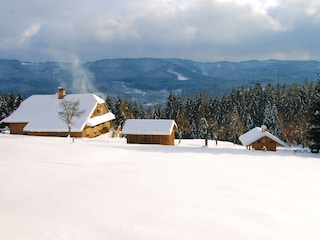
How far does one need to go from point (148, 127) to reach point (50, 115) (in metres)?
14.9

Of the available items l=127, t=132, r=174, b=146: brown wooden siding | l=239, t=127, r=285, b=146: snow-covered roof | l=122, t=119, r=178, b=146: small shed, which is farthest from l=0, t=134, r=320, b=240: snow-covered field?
l=127, t=132, r=174, b=146: brown wooden siding

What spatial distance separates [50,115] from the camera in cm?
4328

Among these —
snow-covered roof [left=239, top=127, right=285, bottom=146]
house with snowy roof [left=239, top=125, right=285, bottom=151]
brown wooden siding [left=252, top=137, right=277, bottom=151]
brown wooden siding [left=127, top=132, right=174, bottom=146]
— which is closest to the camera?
snow-covered roof [left=239, top=127, right=285, bottom=146]

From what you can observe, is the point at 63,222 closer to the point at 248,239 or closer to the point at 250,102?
the point at 248,239

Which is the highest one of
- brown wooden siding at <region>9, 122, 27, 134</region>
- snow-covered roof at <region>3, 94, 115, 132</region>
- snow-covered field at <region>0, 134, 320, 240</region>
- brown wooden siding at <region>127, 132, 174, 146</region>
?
snow-covered roof at <region>3, 94, 115, 132</region>

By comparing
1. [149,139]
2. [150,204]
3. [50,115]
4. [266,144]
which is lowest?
[150,204]

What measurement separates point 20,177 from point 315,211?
374 inches

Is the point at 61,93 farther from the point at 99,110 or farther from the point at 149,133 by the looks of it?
the point at 149,133

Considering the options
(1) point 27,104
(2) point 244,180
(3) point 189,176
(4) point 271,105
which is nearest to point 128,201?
(3) point 189,176

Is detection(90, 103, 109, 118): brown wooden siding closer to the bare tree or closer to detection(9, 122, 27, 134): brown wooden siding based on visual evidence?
the bare tree

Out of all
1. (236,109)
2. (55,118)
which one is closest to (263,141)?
(55,118)

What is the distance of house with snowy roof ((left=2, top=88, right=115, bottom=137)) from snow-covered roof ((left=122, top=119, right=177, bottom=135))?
6108 millimetres

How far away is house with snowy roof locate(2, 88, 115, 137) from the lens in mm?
41156

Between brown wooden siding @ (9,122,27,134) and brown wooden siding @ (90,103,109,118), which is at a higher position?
brown wooden siding @ (90,103,109,118)
